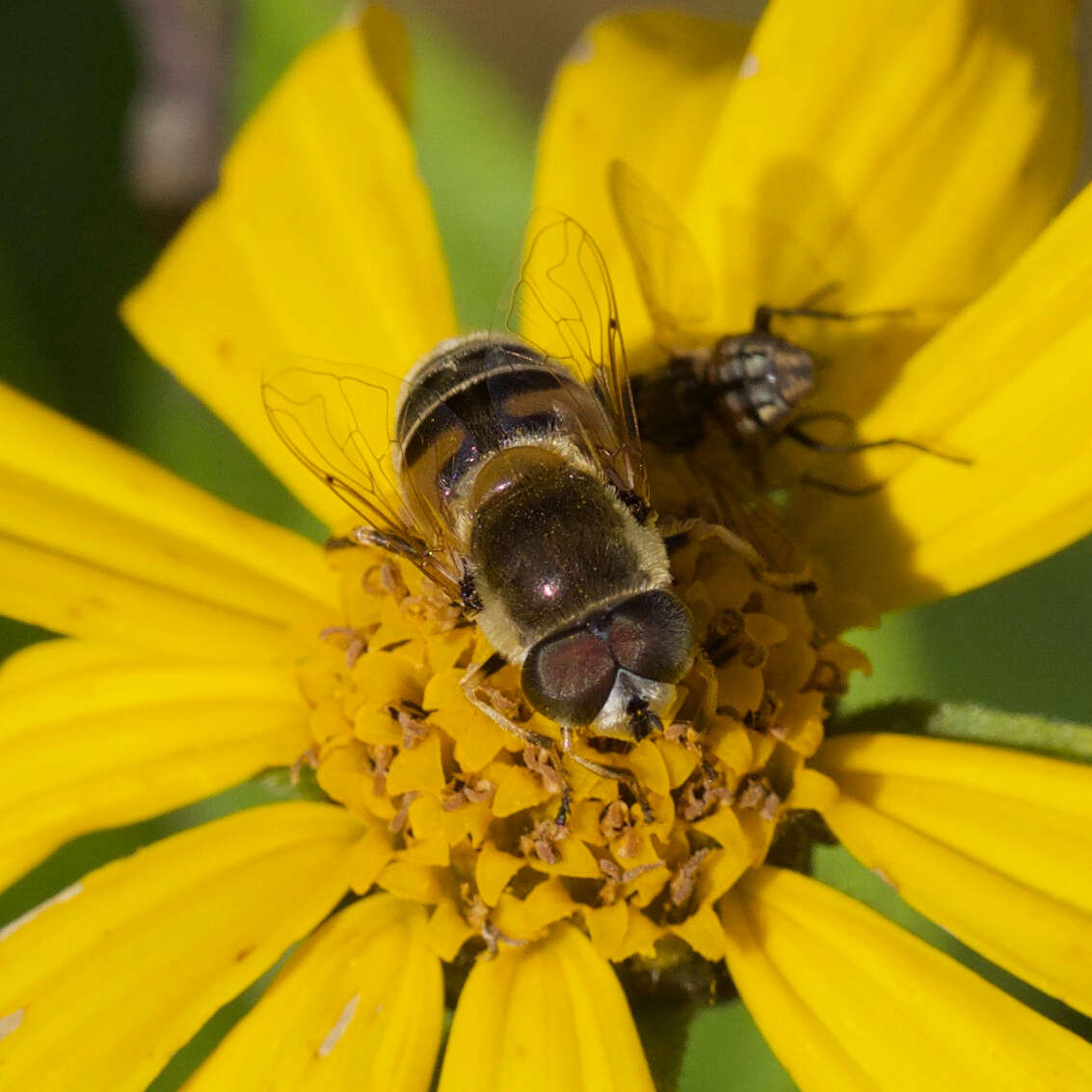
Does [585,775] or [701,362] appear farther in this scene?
[701,362]

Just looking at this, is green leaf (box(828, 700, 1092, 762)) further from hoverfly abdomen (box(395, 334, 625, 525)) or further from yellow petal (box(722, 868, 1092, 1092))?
hoverfly abdomen (box(395, 334, 625, 525))

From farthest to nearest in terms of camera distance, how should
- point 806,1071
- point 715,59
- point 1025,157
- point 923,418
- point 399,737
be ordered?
point 715,59, point 1025,157, point 923,418, point 399,737, point 806,1071

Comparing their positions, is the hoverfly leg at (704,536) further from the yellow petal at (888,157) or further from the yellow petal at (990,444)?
the yellow petal at (888,157)

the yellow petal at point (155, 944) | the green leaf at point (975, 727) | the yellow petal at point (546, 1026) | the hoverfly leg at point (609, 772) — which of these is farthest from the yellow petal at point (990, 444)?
the yellow petal at point (155, 944)

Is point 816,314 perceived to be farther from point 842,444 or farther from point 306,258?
point 306,258

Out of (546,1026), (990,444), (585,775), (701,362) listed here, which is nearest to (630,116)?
(701,362)

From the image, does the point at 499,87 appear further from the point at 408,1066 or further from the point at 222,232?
the point at 408,1066

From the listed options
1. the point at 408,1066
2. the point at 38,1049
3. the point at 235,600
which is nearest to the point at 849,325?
the point at 235,600
